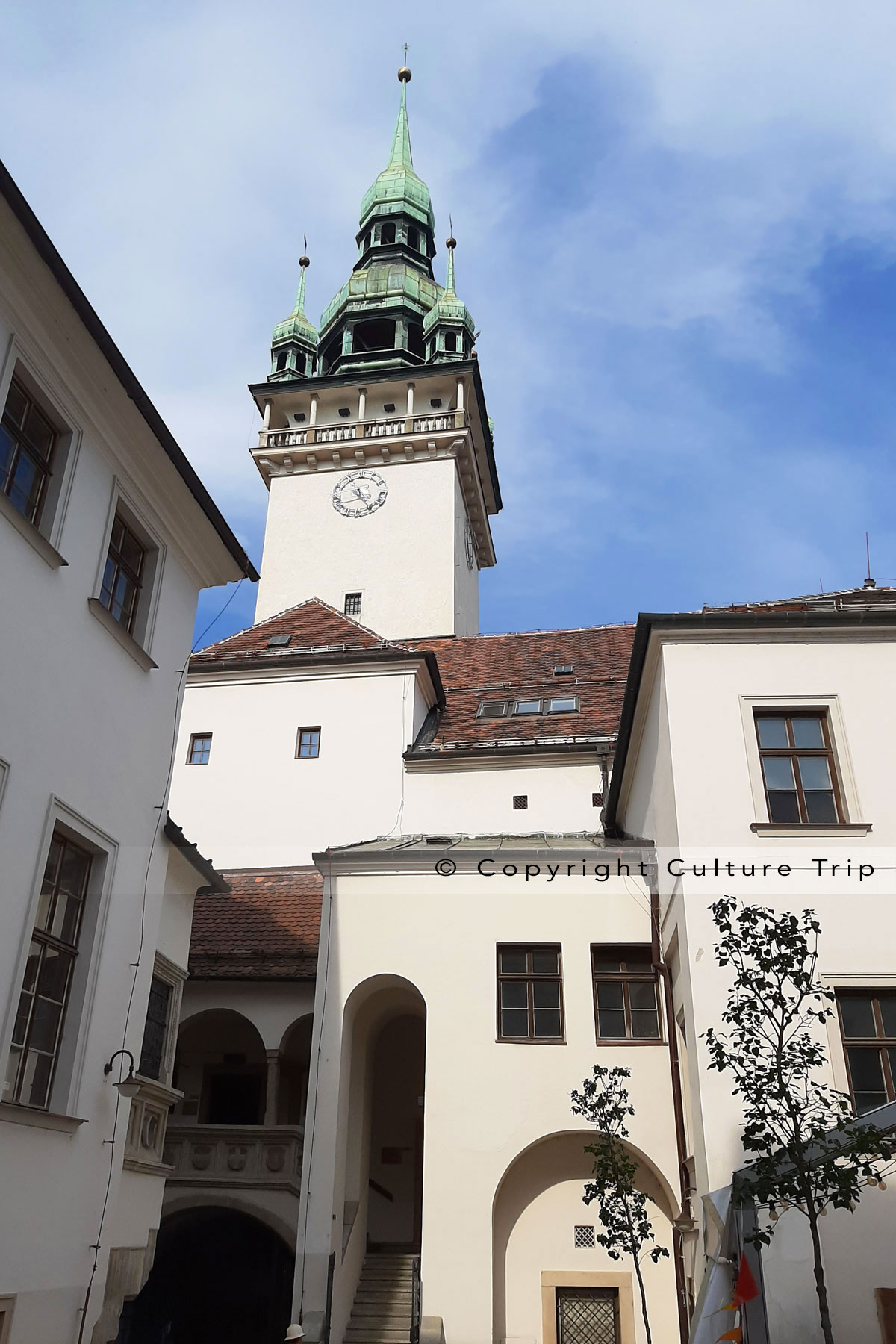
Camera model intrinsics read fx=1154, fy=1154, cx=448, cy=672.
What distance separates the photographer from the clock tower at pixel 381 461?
3291 cm

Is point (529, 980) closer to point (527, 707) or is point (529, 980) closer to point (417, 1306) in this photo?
point (417, 1306)

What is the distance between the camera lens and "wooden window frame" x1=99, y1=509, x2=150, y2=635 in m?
11.2

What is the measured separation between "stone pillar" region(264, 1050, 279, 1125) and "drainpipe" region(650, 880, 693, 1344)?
5.82 m

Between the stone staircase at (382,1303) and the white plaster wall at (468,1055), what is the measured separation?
273mm

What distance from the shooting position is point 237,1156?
16.1m

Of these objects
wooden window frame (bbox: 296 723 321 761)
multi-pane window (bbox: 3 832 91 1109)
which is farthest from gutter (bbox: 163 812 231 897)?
wooden window frame (bbox: 296 723 321 761)

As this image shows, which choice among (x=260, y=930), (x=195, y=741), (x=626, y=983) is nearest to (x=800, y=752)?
(x=626, y=983)

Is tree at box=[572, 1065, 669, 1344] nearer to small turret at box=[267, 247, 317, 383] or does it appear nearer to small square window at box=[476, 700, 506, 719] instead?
small square window at box=[476, 700, 506, 719]

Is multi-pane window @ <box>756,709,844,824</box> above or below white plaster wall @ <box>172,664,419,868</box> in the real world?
below

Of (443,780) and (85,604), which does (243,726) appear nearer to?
(443,780)

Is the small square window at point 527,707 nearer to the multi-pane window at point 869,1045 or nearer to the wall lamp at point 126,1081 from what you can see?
the multi-pane window at point 869,1045

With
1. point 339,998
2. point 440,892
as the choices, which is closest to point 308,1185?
point 339,998

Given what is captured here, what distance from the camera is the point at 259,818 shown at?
22156 millimetres

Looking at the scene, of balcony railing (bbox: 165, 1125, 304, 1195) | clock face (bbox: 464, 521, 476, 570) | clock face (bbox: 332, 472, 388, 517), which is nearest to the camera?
balcony railing (bbox: 165, 1125, 304, 1195)
